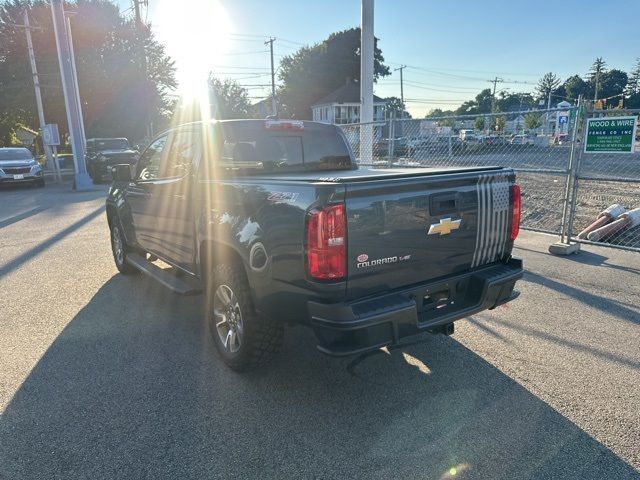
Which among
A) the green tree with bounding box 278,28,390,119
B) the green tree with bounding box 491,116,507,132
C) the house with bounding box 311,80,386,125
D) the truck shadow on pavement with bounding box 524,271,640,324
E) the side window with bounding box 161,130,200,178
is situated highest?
the green tree with bounding box 278,28,390,119

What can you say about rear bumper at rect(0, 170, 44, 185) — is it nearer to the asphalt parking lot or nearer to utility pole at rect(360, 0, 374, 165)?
utility pole at rect(360, 0, 374, 165)

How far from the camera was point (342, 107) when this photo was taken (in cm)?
5594

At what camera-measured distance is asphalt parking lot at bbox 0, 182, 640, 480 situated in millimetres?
2521

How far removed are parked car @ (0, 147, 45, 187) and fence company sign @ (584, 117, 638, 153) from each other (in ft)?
59.7

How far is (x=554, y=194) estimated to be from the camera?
1209 cm

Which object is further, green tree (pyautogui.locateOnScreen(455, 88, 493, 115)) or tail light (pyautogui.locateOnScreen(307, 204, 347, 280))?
green tree (pyautogui.locateOnScreen(455, 88, 493, 115))

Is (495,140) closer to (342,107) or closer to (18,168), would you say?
(18,168)

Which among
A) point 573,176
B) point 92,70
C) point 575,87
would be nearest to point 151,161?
point 573,176

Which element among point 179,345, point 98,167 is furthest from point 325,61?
point 179,345

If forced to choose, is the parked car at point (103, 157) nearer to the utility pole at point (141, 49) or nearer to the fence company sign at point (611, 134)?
the utility pole at point (141, 49)

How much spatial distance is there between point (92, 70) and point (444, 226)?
101 feet

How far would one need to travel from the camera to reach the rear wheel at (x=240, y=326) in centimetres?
320

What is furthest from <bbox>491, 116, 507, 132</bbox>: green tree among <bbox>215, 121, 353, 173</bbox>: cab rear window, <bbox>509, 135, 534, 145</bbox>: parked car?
<bbox>215, 121, 353, 173</bbox>: cab rear window

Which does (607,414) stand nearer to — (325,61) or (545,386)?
(545,386)
